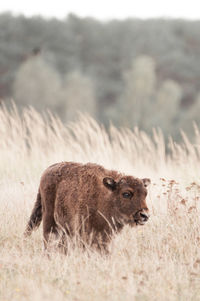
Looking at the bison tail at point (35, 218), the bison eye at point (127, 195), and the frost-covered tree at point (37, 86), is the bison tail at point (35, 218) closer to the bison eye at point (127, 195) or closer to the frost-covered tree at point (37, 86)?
the bison eye at point (127, 195)

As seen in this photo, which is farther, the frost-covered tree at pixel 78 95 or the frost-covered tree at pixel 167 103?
the frost-covered tree at pixel 78 95

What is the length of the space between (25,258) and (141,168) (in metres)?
5.61

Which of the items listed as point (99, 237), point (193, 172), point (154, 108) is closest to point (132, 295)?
point (99, 237)

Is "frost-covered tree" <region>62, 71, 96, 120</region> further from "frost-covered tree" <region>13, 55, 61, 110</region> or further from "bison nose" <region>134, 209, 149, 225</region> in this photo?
"bison nose" <region>134, 209, 149, 225</region>

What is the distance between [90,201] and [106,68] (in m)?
39.9

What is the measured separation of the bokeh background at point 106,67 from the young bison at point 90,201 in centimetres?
2213

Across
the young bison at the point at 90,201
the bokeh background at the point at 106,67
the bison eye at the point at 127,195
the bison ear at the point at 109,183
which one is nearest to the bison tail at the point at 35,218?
the young bison at the point at 90,201

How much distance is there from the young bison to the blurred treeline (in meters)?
22.2

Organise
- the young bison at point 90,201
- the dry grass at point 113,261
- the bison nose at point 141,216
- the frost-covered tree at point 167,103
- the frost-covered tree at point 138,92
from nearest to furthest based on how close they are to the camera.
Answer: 1. the dry grass at point 113,261
2. the bison nose at point 141,216
3. the young bison at point 90,201
4. the frost-covered tree at point 138,92
5. the frost-covered tree at point 167,103

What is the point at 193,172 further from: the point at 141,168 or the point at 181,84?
the point at 181,84

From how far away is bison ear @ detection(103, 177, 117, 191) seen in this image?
17.6 feet

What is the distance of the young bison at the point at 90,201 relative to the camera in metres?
5.28

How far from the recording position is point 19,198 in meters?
7.64

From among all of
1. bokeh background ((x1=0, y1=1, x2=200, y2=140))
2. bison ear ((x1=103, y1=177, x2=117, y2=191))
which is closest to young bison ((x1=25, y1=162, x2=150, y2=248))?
bison ear ((x1=103, y1=177, x2=117, y2=191))
